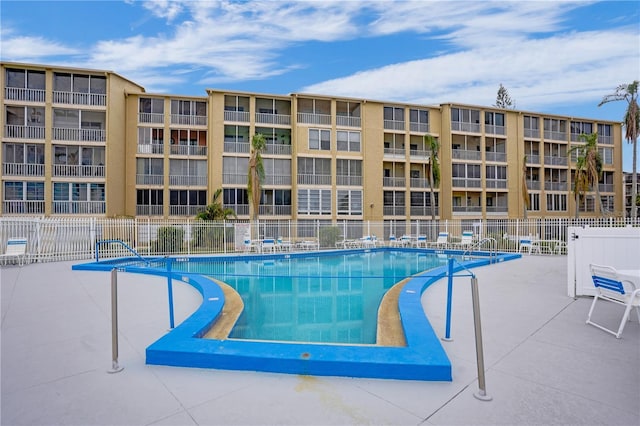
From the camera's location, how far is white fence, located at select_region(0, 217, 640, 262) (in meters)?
13.4

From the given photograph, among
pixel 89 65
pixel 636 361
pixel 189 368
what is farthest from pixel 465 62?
pixel 89 65

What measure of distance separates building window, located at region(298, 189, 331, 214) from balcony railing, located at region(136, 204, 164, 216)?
34.2 feet

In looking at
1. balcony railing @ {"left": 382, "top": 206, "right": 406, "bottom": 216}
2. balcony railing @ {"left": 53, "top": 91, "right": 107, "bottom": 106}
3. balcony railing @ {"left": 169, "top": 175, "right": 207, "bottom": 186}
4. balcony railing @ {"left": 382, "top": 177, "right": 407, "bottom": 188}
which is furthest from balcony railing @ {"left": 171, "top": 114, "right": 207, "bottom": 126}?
balcony railing @ {"left": 382, "top": 206, "right": 406, "bottom": 216}

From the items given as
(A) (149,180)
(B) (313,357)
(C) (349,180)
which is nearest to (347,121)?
(C) (349,180)

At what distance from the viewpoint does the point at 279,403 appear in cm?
281

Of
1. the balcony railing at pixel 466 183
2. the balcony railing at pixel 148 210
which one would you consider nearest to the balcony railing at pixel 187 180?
the balcony railing at pixel 148 210

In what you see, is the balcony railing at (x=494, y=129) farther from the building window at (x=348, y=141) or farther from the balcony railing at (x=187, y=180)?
the balcony railing at (x=187, y=180)

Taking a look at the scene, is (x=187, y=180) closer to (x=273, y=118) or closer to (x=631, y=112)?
(x=273, y=118)

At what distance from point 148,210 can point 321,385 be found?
26.6 meters

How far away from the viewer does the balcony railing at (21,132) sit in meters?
23.8

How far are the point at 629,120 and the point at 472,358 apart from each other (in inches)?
1494

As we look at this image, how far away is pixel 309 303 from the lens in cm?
788

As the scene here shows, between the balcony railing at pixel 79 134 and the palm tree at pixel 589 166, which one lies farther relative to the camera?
the palm tree at pixel 589 166

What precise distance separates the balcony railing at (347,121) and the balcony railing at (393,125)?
2.48 meters
